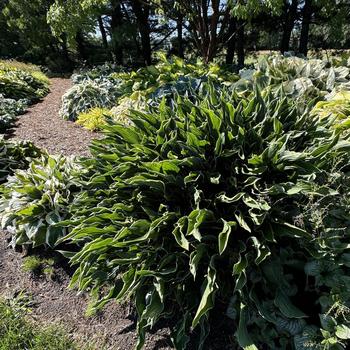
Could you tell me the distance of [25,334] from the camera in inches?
103

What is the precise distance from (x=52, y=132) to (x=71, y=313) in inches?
187

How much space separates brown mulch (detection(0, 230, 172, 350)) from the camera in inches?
100

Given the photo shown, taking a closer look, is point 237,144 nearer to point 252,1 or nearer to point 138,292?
point 138,292

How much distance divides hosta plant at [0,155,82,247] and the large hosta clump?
697mm

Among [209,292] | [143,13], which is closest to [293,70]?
[209,292]

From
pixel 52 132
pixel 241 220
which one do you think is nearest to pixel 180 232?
pixel 241 220

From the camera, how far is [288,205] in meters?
2.46

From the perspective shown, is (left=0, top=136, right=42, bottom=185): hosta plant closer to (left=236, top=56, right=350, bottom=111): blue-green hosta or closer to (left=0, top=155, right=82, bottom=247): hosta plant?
(left=0, top=155, right=82, bottom=247): hosta plant

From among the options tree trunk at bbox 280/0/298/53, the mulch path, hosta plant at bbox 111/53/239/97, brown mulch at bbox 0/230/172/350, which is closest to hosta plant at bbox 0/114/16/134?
hosta plant at bbox 111/53/239/97

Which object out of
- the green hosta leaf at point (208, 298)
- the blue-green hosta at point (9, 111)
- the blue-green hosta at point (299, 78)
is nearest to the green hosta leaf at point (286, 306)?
the green hosta leaf at point (208, 298)

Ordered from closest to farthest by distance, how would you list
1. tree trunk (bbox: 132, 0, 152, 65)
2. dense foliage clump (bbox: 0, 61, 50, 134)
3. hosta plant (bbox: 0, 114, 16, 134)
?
hosta plant (bbox: 0, 114, 16, 134), dense foliage clump (bbox: 0, 61, 50, 134), tree trunk (bbox: 132, 0, 152, 65)

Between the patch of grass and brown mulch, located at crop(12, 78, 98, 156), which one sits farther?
brown mulch, located at crop(12, 78, 98, 156)

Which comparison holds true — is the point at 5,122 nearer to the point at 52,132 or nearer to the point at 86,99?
the point at 52,132

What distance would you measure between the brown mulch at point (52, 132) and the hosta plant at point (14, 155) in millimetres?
587
